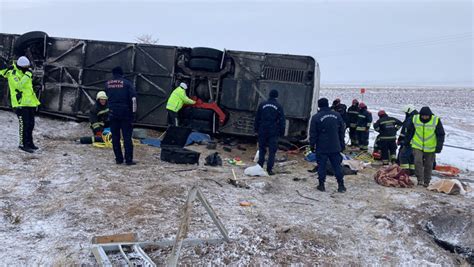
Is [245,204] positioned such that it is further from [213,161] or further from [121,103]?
[121,103]

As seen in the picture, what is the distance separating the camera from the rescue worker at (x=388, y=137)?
10.3 metres

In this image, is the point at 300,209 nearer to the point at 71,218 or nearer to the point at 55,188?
the point at 71,218

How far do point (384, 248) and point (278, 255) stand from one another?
1.37 metres

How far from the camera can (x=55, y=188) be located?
6.09 metres

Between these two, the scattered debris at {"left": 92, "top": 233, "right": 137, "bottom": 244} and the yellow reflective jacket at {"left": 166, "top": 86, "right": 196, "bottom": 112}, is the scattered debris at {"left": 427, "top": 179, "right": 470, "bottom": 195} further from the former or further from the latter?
the yellow reflective jacket at {"left": 166, "top": 86, "right": 196, "bottom": 112}

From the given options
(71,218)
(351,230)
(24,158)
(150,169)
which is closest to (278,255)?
(351,230)

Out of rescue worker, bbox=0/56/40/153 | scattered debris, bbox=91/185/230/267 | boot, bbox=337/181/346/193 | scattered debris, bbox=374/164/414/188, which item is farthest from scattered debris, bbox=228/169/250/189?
rescue worker, bbox=0/56/40/153

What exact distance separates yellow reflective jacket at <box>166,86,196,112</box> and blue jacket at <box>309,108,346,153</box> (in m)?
3.76

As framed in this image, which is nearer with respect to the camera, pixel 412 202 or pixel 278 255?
pixel 278 255

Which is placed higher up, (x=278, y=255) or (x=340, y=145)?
(x=340, y=145)

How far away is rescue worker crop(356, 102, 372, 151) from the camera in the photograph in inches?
453

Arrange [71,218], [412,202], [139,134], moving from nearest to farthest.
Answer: [71,218]
[412,202]
[139,134]

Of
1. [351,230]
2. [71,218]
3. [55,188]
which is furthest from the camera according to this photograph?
[55,188]

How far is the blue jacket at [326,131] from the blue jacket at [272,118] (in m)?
0.85
